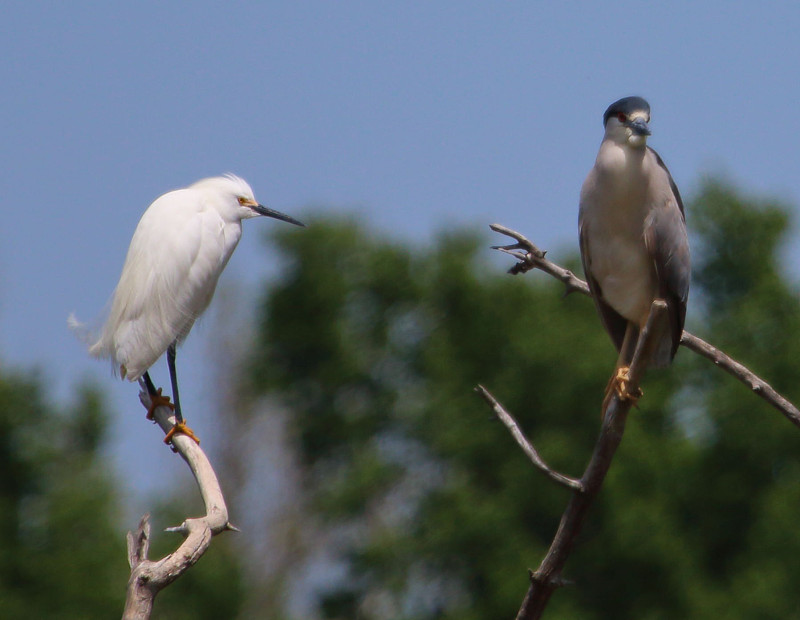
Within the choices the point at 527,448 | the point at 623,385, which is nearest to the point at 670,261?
the point at 623,385

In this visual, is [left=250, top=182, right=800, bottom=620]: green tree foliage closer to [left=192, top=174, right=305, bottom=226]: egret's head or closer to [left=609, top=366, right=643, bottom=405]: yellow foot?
[left=192, top=174, right=305, bottom=226]: egret's head

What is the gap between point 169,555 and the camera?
3570 mm

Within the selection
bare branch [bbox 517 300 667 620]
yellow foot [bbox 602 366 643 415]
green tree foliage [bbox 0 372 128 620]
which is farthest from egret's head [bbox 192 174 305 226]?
green tree foliage [bbox 0 372 128 620]

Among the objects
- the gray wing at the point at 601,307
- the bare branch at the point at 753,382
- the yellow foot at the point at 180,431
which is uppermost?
the gray wing at the point at 601,307

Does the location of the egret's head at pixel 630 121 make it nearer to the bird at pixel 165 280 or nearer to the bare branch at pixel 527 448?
the bare branch at pixel 527 448

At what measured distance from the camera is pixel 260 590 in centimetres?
2250

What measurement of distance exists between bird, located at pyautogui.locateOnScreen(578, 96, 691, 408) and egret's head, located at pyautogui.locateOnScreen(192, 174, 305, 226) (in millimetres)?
1641

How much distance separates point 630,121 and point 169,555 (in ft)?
8.78

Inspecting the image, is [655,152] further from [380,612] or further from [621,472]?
[380,612]

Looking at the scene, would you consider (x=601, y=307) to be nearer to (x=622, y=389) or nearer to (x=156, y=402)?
(x=622, y=389)

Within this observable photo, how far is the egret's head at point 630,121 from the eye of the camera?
5.14 meters

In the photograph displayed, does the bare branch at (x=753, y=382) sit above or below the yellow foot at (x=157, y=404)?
above

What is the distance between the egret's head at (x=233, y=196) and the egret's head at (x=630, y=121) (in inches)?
71.1

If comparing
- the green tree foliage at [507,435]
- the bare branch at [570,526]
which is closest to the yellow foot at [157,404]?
the bare branch at [570,526]
